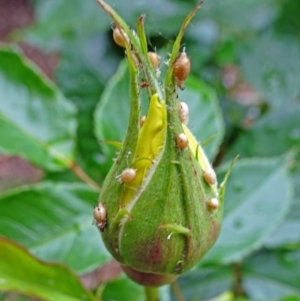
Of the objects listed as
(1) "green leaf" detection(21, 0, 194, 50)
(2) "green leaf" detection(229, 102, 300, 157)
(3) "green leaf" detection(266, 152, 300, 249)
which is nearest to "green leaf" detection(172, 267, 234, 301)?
(3) "green leaf" detection(266, 152, 300, 249)

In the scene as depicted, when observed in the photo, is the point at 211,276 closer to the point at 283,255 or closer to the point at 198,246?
the point at 283,255

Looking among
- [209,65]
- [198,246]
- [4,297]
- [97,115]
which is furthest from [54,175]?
[198,246]

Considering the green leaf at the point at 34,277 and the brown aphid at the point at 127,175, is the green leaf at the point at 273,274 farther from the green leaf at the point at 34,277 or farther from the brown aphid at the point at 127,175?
the brown aphid at the point at 127,175

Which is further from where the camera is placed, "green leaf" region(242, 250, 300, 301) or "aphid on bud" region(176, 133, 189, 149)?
"green leaf" region(242, 250, 300, 301)

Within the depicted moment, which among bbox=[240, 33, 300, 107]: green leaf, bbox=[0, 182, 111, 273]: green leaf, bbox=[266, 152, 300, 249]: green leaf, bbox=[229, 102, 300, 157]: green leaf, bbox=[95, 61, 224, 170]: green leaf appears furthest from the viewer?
bbox=[240, 33, 300, 107]: green leaf

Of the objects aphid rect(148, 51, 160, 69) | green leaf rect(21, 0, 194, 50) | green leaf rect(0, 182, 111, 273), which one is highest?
aphid rect(148, 51, 160, 69)

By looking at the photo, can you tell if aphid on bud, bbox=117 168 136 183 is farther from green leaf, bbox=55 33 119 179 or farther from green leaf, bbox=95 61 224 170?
green leaf, bbox=55 33 119 179

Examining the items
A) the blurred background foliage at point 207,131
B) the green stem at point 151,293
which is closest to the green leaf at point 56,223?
the blurred background foliage at point 207,131
